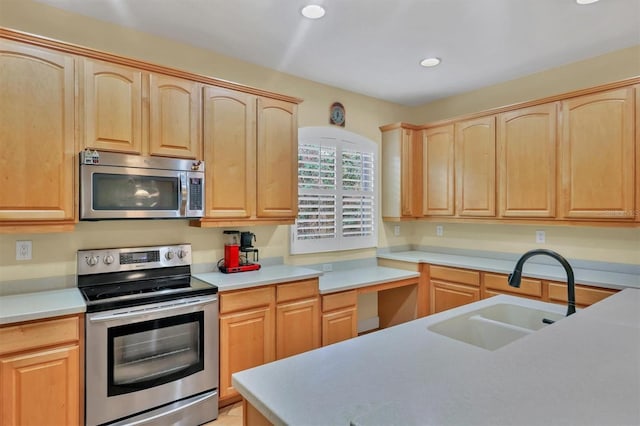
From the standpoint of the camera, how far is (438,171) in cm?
412

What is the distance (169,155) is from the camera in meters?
2.59

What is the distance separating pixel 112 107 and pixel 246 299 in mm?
1534

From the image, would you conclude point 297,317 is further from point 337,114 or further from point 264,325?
point 337,114

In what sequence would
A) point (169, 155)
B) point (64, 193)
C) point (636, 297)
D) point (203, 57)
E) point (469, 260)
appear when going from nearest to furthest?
1. point (636, 297)
2. point (64, 193)
3. point (169, 155)
4. point (203, 57)
5. point (469, 260)

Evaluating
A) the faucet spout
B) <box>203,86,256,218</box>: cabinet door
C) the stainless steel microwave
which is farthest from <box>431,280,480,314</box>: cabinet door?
the stainless steel microwave

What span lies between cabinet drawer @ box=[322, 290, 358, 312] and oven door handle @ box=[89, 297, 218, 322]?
100 cm

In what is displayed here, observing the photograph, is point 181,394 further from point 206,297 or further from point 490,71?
point 490,71

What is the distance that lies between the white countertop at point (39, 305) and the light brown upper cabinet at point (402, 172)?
10.2 feet

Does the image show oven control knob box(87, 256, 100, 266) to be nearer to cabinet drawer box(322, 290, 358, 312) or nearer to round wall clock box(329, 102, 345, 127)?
cabinet drawer box(322, 290, 358, 312)

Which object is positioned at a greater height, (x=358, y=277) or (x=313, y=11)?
(x=313, y=11)

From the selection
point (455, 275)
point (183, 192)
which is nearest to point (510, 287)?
point (455, 275)

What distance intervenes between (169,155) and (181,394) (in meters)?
1.57

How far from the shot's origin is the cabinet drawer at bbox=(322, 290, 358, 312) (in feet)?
10.3

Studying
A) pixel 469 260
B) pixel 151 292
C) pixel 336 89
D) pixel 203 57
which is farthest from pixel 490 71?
pixel 151 292
